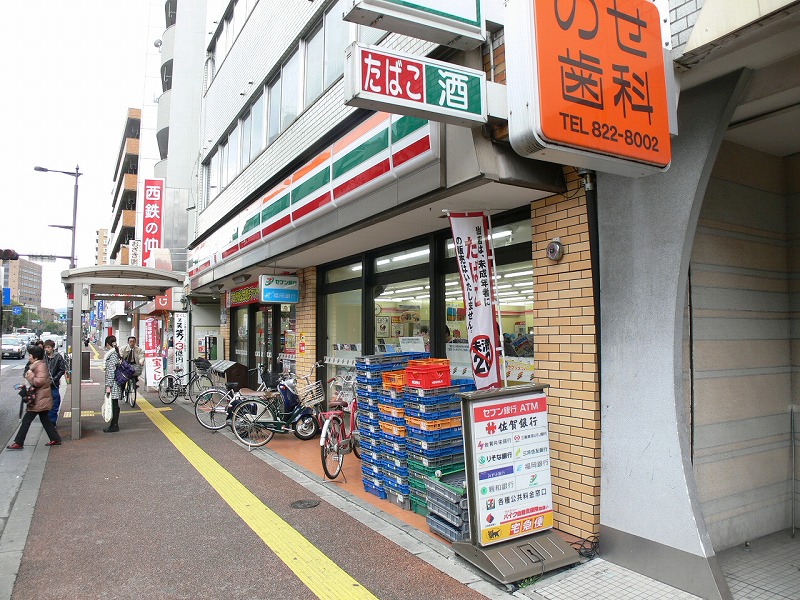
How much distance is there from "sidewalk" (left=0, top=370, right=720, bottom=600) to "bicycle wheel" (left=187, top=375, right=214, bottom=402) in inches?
279

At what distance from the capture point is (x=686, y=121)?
4.14m

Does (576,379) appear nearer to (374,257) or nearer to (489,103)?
(489,103)

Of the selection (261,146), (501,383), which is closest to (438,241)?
(501,383)

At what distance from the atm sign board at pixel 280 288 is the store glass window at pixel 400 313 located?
279 cm

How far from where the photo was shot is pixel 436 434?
555cm

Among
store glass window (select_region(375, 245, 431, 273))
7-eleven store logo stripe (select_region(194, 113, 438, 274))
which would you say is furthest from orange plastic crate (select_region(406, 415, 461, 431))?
store glass window (select_region(375, 245, 431, 273))

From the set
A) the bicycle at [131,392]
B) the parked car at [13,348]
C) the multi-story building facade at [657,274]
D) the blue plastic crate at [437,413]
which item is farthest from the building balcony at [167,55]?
the blue plastic crate at [437,413]

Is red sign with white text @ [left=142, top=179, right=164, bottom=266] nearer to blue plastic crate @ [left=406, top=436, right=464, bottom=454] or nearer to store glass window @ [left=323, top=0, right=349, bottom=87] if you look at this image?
store glass window @ [left=323, top=0, right=349, bottom=87]

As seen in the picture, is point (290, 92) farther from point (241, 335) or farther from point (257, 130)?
point (241, 335)

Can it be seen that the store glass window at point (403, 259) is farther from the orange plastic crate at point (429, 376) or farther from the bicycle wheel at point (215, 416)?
the bicycle wheel at point (215, 416)

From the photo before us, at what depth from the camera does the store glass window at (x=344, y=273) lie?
989 cm

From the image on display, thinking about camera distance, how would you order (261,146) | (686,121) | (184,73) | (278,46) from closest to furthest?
(686,121), (278,46), (261,146), (184,73)

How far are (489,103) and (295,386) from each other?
23.6ft

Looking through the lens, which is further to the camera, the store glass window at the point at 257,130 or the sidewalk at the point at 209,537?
the store glass window at the point at 257,130
